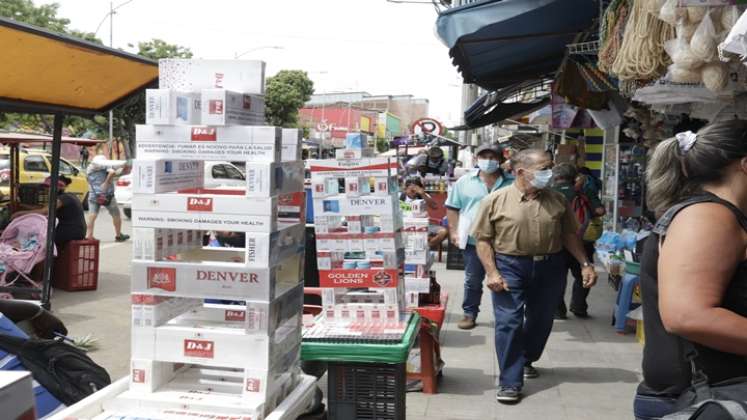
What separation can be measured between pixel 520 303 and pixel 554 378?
1060 mm

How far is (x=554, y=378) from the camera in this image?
222 inches

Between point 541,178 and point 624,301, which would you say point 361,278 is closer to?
point 541,178

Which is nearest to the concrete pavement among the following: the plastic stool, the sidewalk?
the sidewalk

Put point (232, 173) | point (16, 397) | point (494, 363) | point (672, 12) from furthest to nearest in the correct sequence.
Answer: point (232, 173), point (494, 363), point (672, 12), point (16, 397)

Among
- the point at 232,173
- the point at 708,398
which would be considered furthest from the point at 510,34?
the point at 232,173

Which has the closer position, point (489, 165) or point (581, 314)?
point (489, 165)

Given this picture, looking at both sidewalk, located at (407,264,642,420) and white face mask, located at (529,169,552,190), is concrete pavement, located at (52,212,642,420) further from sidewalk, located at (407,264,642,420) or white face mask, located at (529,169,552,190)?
white face mask, located at (529,169,552,190)

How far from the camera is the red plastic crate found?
8648 millimetres

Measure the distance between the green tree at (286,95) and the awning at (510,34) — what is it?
39.5 meters

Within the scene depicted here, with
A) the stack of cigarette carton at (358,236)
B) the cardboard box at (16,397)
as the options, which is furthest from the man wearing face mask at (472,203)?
the cardboard box at (16,397)

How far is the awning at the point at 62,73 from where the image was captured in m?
5.02

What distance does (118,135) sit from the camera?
107 ft

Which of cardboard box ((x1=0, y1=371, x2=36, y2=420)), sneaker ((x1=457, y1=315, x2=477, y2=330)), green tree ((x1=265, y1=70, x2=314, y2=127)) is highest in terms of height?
green tree ((x1=265, y1=70, x2=314, y2=127))

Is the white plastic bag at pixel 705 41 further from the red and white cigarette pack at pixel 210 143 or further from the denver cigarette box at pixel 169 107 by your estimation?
the denver cigarette box at pixel 169 107
